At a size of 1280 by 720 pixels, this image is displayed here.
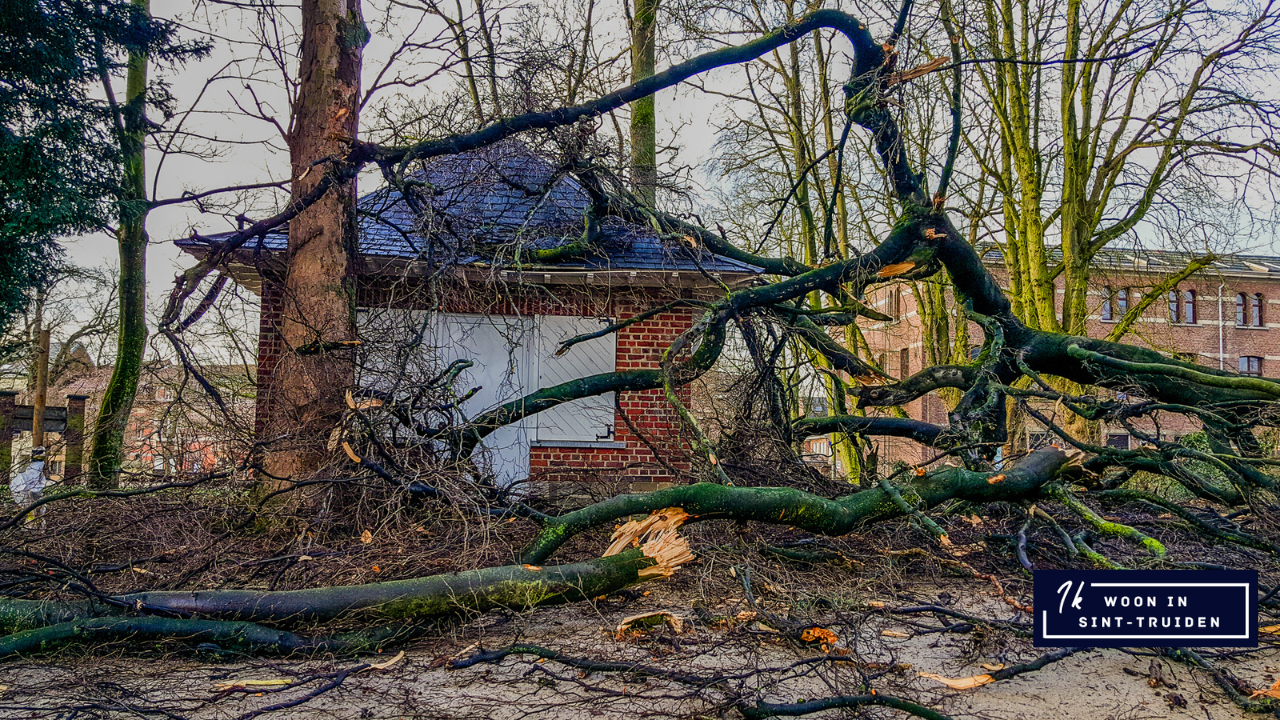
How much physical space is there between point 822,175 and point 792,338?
31.1 feet

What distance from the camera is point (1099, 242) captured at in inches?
460

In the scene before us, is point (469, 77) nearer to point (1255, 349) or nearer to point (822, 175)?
point (822, 175)

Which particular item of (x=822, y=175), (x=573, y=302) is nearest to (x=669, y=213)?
(x=573, y=302)

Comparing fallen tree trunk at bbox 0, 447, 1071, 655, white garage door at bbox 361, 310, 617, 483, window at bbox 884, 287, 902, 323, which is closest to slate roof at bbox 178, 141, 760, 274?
white garage door at bbox 361, 310, 617, 483

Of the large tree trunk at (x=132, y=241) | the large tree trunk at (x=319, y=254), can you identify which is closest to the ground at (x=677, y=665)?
the large tree trunk at (x=319, y=254)

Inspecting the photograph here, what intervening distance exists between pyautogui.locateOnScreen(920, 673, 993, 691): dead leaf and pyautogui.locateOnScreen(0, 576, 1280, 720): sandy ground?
35mm

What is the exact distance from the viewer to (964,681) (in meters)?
3.07

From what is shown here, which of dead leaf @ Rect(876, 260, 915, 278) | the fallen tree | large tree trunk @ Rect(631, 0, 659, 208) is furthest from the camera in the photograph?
large tree trunk @ Rect(631, 0, 659, 208)

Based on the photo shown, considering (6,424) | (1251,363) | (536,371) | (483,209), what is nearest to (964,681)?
(483,209)

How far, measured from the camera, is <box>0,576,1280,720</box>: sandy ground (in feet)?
9.21

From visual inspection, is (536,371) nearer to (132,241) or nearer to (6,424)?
(6,424)

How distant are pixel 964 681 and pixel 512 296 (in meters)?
6.42

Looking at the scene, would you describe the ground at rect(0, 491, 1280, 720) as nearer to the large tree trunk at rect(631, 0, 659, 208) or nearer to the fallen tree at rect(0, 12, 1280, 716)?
the fallen tree at rect(0, 12, 1280, 716)

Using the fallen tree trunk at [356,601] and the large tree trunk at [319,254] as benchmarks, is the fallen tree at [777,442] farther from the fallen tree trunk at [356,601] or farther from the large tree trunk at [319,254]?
the large tree trunk at [319,254]
